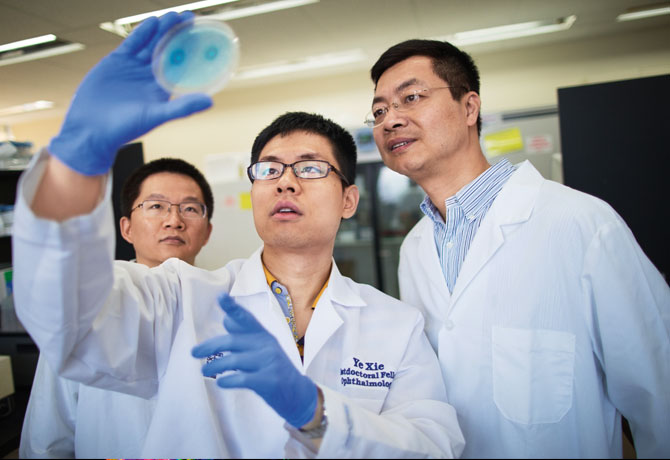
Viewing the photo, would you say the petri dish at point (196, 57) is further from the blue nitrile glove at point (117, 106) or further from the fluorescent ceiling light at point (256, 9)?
the fluorescent ceiling light at point (256, 9)

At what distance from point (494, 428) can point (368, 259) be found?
3321mm

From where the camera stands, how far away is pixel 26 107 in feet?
2.80

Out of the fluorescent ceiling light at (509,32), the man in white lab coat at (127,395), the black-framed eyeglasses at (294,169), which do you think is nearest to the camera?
the man in white lab coat at (127,395)

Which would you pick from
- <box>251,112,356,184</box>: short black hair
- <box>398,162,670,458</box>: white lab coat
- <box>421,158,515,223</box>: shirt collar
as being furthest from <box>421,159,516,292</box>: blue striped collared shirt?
<box>251,112,356,184</box>: short black hair

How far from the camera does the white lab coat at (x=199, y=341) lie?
60 centimetres

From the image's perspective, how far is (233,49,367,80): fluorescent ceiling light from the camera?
3631 mm

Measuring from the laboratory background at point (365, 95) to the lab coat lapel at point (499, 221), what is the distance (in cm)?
59

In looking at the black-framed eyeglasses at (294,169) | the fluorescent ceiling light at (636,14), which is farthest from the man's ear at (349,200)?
the fluorescent ceiling light at (636,14)

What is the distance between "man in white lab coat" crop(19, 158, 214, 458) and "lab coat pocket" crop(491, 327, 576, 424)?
0.90m

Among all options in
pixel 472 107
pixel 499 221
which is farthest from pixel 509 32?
pixel 499 221

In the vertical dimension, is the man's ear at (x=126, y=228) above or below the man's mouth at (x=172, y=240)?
above

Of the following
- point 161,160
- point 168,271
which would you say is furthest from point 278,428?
point 161,160

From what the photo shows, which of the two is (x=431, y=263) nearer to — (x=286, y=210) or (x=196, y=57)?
(x=286, y=210)

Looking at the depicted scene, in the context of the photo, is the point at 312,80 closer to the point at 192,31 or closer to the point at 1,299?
the point at 1,299
